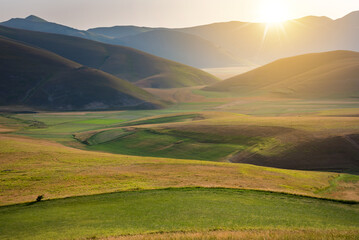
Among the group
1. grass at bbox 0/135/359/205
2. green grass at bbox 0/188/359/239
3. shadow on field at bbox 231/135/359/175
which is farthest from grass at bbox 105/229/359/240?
shadow on field at bbox 231/135/359/175

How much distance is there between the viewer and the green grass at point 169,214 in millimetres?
21594

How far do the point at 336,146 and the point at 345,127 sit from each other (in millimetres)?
10621

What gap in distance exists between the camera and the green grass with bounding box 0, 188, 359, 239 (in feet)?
70.8

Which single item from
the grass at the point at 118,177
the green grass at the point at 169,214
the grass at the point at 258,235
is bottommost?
the grass at the point at 118,177

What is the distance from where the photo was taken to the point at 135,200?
28172mm

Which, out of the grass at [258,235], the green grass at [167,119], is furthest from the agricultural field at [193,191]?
the green grass at [167,119]

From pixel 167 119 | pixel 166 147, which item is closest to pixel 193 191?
pixel 166 147

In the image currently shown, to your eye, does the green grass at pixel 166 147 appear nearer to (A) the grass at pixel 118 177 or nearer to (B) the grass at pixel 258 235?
(A) the grass at pixel 118 177

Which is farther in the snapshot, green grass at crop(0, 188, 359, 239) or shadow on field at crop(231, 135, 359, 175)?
shadow on field at crop(231, 135, 359, 175)

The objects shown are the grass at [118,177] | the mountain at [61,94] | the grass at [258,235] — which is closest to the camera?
the grass at [258,235]

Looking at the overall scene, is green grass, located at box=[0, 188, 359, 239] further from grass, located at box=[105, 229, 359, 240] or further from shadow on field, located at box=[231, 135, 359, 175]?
shadow on field, located at box=[231, 135, 359, 175]

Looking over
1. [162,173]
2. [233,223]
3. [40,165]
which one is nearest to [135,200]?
[233,223]

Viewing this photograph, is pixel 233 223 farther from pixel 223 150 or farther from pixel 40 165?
pixel 223 150

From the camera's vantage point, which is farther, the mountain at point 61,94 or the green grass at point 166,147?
the mountain at point 61,94
